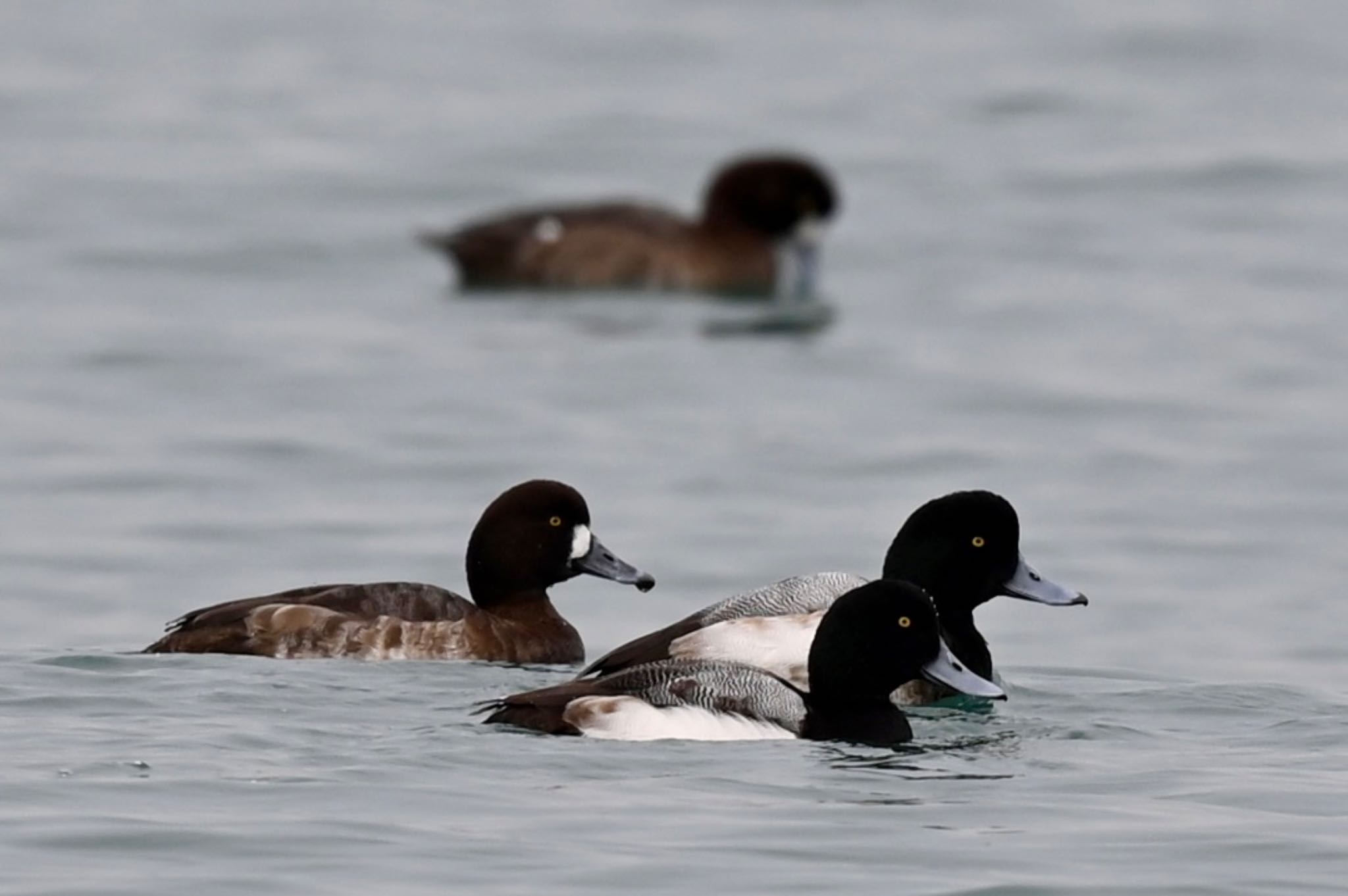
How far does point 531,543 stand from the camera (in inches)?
498

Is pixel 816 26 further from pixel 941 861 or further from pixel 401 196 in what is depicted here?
pixel 941 861

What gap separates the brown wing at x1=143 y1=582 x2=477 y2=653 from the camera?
1178 centimetres

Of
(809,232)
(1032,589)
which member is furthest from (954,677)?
(809,232)

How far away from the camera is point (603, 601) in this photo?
15.8 metres

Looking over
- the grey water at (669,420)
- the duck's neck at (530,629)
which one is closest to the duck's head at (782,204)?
the grey water at (669,420)

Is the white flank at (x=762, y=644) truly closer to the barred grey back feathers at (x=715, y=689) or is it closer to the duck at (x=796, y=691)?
the duck at (x=796, y=691)

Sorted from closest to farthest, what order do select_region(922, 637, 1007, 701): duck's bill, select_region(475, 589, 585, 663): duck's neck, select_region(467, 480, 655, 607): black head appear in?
select_region(922, 637, 1007, 701): duck's bill, select_region(475, 589, 585, 663): duck's neck, select_region(467, 480, 655, 607): black head

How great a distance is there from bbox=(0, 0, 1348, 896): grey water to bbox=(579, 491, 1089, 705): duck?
41cm

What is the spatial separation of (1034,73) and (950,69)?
0.97 meters

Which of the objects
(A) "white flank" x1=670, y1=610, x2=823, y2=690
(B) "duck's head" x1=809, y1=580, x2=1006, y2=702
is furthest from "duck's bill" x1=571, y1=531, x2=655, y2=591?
(B) "duck's head" x1=809, y1=580, x2=1006, y2=702

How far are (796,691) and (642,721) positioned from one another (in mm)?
740

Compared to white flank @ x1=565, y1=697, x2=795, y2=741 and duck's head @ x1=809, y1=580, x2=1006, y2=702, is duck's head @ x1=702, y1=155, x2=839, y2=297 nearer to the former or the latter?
duck's head @ x1=809, y1=580, x2=1006, y2=702

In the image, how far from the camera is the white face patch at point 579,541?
1268 cm

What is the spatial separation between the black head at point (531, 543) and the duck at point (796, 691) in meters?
2.05
